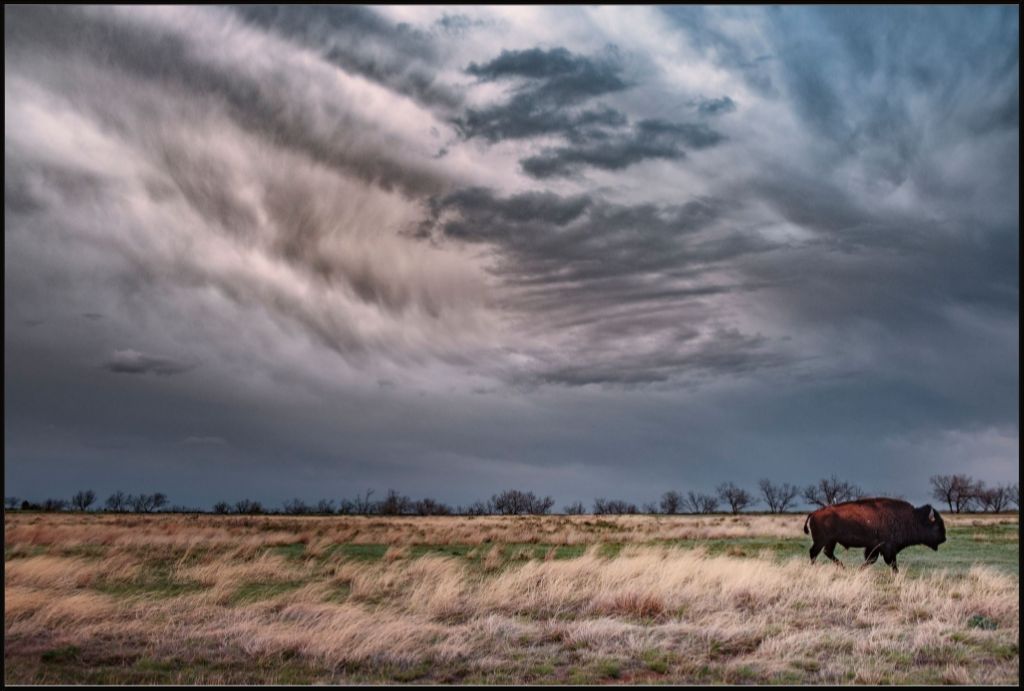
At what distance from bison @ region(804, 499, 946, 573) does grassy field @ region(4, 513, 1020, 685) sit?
973 millimetres

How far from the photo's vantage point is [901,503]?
858 inches

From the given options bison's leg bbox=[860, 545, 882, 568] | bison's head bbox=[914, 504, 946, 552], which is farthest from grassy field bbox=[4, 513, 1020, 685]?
bison's head bbox=[914, 504, 946, 552]

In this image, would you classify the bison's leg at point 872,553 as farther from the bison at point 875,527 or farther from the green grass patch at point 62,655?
the green grass patch at point 62,655

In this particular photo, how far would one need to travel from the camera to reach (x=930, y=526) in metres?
21.9

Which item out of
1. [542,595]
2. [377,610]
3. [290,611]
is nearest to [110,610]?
[290,611]

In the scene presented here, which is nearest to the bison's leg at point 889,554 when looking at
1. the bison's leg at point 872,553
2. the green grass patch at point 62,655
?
the bison's leg at point 872,553

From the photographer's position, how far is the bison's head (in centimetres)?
2172

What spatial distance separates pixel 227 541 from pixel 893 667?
29299 mm

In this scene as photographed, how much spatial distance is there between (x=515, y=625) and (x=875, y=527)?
1394cm

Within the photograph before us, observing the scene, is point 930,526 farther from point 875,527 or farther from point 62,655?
point 62,655

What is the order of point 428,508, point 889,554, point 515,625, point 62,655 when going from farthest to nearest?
1. point 428,508
2. point 889,554
3. point 515,625
4. point 62,655

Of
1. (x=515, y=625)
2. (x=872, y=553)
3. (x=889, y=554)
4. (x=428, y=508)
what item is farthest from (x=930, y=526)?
(x=428, y=508)

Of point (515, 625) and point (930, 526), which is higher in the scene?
point (930, 526)

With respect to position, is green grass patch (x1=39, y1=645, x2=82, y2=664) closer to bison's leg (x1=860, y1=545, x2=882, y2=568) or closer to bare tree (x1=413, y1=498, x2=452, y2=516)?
bison's leg (x1=860, y1=545, x2=882, y2=568)
